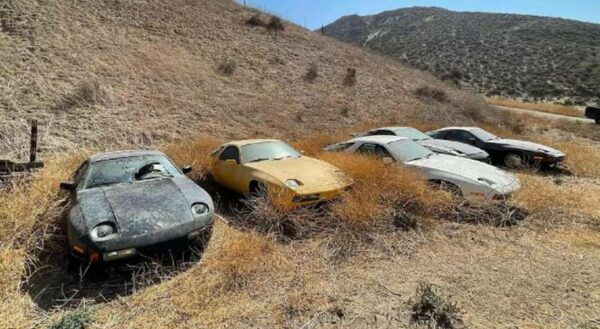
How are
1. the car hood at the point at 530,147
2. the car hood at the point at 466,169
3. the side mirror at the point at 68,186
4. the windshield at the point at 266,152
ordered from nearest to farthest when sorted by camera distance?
the side mirror at the point at 68,186, the car hood at the point at 466,169, the windshield at the point at 266,152, the car hood at the point at 530,147

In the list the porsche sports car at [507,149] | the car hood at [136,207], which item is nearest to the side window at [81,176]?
the car hood at [136,207]

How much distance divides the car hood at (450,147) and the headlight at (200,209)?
6.28m

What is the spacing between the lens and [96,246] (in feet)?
13.6

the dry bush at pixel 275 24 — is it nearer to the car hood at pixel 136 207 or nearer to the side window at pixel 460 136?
the side window at pixel 460 136

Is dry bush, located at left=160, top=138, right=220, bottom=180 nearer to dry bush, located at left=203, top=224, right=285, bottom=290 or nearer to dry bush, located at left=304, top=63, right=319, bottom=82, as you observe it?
dry bush, located at left=203, top=224, right=285, bottom=290

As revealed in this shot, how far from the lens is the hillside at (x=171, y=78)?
1054 cm

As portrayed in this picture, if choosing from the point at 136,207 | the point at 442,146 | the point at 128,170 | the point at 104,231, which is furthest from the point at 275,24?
the point at 104,231

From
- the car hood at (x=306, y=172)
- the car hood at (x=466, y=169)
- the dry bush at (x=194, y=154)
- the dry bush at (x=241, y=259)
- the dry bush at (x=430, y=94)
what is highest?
the dry bush at (x=430, y=94)

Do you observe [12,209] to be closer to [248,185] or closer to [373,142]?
[248,185]

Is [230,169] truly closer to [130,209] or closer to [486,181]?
[130,209]

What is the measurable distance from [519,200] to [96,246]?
260 inches

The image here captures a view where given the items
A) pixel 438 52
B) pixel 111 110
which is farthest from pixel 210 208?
pixel 438 52

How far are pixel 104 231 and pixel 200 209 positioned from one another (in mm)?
1146

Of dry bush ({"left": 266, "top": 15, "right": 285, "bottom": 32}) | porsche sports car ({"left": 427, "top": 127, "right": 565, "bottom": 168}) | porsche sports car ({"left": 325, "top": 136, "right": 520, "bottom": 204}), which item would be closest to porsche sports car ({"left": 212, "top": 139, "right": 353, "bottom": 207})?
porsche sports car ({"left": 325, "top": 136, "right": 520, "bottom": 204})
